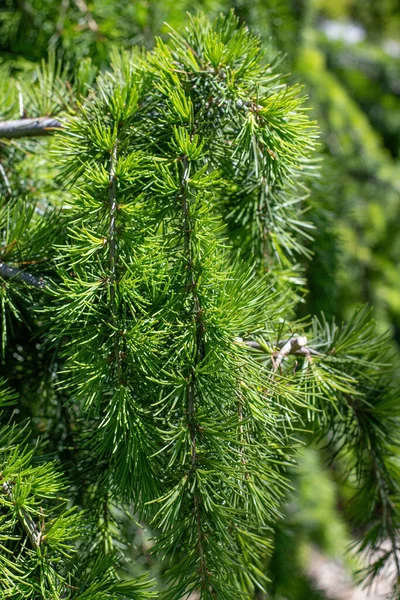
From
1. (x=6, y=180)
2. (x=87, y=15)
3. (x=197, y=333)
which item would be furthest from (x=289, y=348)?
(x=87, y=15)

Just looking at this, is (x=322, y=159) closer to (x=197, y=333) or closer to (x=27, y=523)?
(x=197, y=333)

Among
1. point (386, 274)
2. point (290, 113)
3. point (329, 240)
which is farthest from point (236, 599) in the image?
point (386, 274)

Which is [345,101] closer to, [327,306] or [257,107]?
[327,306]

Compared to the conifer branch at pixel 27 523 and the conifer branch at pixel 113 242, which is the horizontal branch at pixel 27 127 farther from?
Result: the conifer branch at pixel 27 523

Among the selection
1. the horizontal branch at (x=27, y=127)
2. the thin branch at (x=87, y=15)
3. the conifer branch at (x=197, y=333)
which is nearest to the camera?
the conifer branch at (x=197, y=333)

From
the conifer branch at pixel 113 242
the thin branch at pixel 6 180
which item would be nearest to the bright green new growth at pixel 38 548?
the conifer branch at pixel 113 242

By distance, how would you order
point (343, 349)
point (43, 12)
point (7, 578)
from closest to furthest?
1. point (7, 578)
2. point (343, 349)
3. point (43, 12)
